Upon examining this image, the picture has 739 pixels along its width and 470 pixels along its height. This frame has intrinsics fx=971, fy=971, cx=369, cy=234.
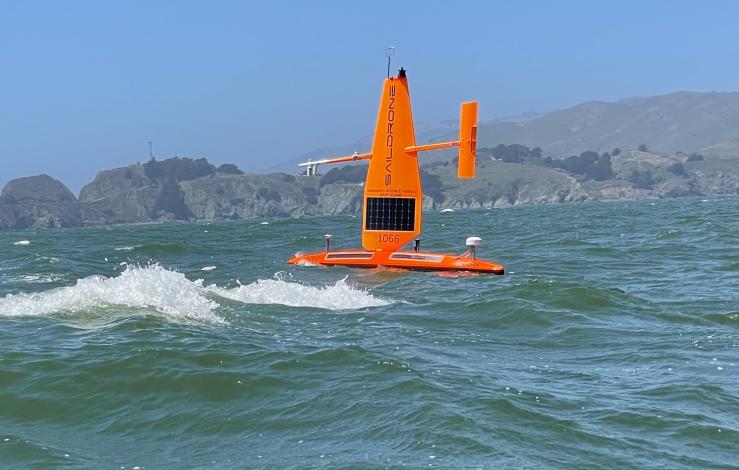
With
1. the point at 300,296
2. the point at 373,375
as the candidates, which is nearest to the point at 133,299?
the point at 300,296

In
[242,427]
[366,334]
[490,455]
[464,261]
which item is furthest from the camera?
[464,261]

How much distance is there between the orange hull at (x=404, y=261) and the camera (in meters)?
35.3

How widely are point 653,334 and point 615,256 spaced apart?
19.8 meters

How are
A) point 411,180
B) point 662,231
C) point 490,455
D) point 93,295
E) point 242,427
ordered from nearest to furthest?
point 490,455 → point 242,427 → point 93,295 → point 411,180 → point 662,231

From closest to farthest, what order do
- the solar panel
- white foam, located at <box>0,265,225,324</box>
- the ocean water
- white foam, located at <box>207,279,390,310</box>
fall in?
the ocean water < white foam, located at <box>0,265,225,324</box> < white foam, located at <box>207,279,390,310</box> < the solar panel

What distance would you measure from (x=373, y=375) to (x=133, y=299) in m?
9.19

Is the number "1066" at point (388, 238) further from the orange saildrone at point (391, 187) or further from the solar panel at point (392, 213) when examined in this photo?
the solar panel at point (392, 213)

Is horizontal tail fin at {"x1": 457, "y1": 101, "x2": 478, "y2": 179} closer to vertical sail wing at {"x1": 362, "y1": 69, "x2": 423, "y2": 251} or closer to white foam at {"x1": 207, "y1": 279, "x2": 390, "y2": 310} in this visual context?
vertical sail wing at {"x1": 362, "y1": 69, "x2": 423, "y2": 251}

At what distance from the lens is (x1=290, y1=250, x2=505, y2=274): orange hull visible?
35.3 m

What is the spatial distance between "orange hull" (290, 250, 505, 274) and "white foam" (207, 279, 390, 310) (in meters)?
7.73

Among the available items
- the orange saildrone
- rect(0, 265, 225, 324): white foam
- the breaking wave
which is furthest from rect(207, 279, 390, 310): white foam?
the orange saildrone

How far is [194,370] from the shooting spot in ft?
55.6

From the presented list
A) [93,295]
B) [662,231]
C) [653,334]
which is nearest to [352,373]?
[653,334]

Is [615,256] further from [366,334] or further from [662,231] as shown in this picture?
[366,334]
